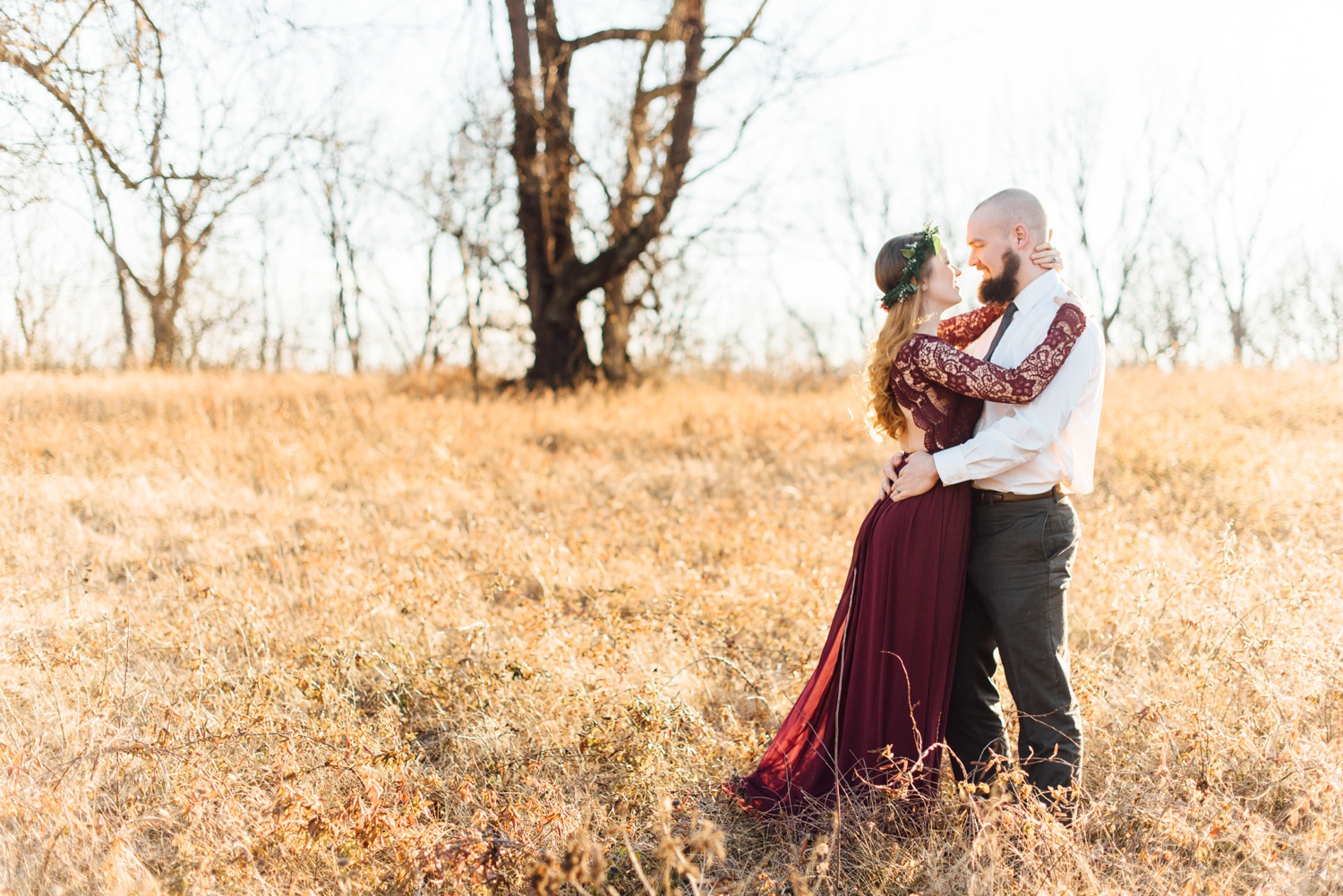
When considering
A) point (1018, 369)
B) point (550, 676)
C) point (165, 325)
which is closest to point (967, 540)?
point (1018, 369)

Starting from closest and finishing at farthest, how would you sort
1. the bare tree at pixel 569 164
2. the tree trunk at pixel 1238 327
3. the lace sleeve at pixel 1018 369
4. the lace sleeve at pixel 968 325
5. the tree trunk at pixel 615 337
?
the lace sleeve at pixel 1018 369 → the lace sleeve at pixel 968 325 → the bare tree at pixel 569 164 → the tree trunk at pixel 615 337 → the tree trunk at pixel 1238 327

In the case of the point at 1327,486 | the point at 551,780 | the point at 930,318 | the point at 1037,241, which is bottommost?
the point at 551,780

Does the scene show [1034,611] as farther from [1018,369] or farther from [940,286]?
[940,286]

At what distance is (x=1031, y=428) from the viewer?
278 cm

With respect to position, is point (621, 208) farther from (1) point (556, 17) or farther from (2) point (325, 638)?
(2) point (325, 638)

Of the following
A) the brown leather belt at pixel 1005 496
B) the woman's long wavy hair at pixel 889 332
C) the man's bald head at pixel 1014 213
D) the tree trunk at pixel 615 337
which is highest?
the tree trunk at pixel 615 337

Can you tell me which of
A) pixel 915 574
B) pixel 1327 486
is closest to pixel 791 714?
pixel 915 574

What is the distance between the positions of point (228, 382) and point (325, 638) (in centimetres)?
898

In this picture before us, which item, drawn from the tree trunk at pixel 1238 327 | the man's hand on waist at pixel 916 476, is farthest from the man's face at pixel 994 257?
the tree trunk at pixel 1238 327

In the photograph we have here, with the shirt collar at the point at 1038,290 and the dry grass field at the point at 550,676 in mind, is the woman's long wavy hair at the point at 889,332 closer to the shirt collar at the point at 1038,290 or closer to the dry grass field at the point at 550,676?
the shirt collar at the point at 1038,290

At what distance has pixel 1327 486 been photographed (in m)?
7.02

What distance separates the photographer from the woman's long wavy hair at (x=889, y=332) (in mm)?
3020

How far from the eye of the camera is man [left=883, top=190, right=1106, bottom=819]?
2.82 metres

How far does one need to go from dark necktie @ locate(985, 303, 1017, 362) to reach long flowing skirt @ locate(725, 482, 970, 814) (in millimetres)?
481
